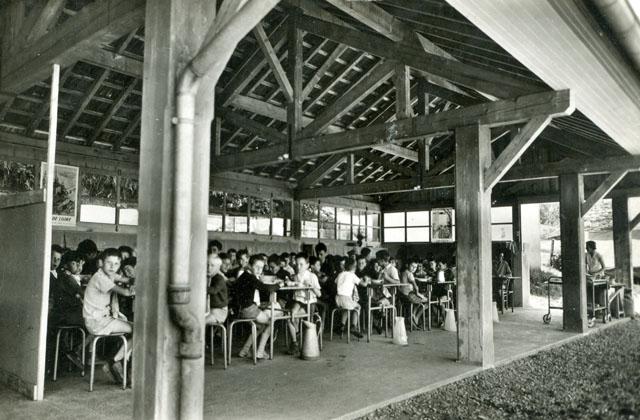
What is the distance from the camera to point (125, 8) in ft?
12.1

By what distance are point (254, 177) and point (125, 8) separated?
9543 millimetres

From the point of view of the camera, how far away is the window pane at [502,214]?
15109 mm

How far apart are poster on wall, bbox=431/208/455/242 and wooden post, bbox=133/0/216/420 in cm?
1416

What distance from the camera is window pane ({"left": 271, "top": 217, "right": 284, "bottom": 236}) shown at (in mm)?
13792

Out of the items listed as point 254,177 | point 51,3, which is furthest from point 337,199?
point 51,3

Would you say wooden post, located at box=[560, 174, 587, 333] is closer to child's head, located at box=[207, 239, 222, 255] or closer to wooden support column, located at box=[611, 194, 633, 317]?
wooden support column, located at box=[611, 194, 633, 317]

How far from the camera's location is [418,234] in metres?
17.0

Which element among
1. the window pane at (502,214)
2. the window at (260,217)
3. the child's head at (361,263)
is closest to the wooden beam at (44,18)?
the child's head at (361,263)

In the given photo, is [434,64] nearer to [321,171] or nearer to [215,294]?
[215,294]

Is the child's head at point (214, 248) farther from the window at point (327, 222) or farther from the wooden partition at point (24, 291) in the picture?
the window at point (327, 222)

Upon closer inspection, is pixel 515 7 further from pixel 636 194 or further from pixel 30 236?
pixel 636 194

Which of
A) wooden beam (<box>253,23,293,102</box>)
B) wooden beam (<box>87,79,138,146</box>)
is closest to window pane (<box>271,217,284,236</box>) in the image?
wooden beam (<box>87,79,138,146</box>)

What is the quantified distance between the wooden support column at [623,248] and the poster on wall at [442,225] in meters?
5.03

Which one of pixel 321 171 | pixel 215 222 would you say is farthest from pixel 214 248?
pixel 321 171
